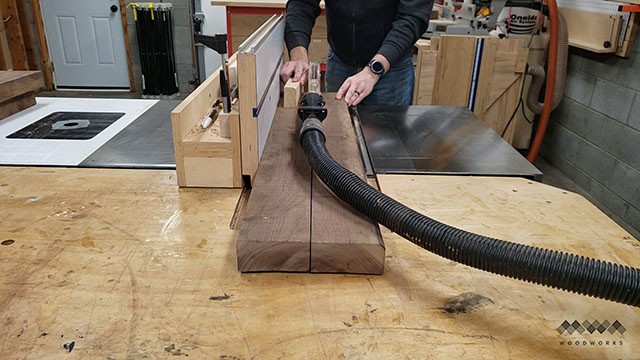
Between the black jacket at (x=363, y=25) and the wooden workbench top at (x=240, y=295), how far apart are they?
0.78 meters

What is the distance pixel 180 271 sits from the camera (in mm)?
730

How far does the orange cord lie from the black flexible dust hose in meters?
2.49

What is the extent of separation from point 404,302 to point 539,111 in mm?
2763

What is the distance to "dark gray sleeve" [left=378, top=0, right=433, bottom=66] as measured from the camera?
4.98 ft

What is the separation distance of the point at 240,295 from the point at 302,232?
133 millimetres

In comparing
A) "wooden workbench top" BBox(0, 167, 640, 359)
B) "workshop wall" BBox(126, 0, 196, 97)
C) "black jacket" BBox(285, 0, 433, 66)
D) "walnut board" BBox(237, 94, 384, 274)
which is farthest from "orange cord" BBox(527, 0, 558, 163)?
"workshop wall" BBox(126, 0, 196, 97)

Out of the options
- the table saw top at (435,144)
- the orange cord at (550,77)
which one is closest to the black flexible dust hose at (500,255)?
the table saw top at (435,144)

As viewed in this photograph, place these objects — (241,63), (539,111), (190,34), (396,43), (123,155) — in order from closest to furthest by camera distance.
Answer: (241,63), (123,155), (396,43), (539,111), (190,34)

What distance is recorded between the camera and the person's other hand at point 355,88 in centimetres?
137

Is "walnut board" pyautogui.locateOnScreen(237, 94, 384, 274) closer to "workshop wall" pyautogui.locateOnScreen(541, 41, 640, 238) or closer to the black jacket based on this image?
the black jacket

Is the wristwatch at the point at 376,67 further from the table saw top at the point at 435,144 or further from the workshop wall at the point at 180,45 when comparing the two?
the workshop wall at the point at 180,45

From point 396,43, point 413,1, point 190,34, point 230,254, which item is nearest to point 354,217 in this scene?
point 230,254

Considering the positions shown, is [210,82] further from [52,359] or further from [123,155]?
[52,359]

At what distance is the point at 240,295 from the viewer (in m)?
0.68
